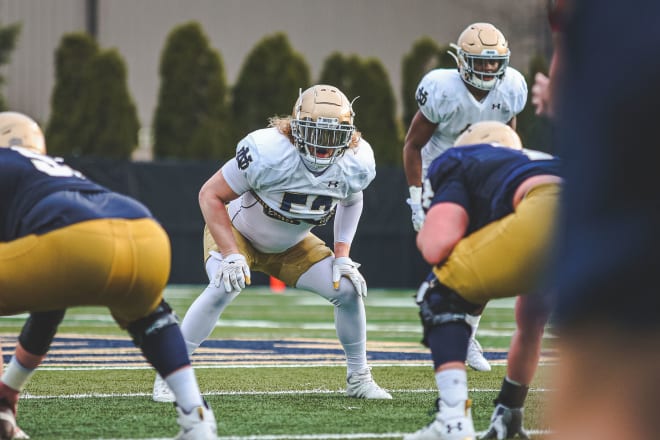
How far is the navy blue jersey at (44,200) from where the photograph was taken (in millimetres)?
2535

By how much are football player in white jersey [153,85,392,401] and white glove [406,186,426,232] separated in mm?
869

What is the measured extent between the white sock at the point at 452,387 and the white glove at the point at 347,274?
1391 mm

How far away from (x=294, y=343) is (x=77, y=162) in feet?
19.4

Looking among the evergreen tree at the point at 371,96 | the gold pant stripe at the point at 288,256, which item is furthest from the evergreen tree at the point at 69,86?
the gold pant stripe at the point at 288,256

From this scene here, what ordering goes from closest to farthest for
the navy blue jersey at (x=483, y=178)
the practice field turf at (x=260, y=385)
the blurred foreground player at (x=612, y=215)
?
the blurred foreground player at (x=612, y=215) < the navy blue jersey at (x=483, y=178) < the practice field turf at (x=260, y=385)

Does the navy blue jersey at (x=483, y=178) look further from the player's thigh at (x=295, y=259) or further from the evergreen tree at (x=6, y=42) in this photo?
the evergreen tree at (x=6, y=42)

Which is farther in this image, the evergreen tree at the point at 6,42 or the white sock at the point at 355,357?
the evergreen tree at the point at 6,42

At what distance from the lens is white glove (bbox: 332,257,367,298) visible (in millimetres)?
3896

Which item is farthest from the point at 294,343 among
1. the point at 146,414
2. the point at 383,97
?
the point at 383,97

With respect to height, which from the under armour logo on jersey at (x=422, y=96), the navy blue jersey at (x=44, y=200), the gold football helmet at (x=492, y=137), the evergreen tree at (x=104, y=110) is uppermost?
the gold football helmet at (x=492, y=137)

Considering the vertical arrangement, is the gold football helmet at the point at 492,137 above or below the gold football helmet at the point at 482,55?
above

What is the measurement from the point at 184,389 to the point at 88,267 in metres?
0.41

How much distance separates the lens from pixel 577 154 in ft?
2.97

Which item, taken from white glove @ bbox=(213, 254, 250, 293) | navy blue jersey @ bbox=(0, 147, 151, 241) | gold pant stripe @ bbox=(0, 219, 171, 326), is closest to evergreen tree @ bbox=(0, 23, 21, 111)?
white glove @ bbox=(213, 254, 250, 293)
